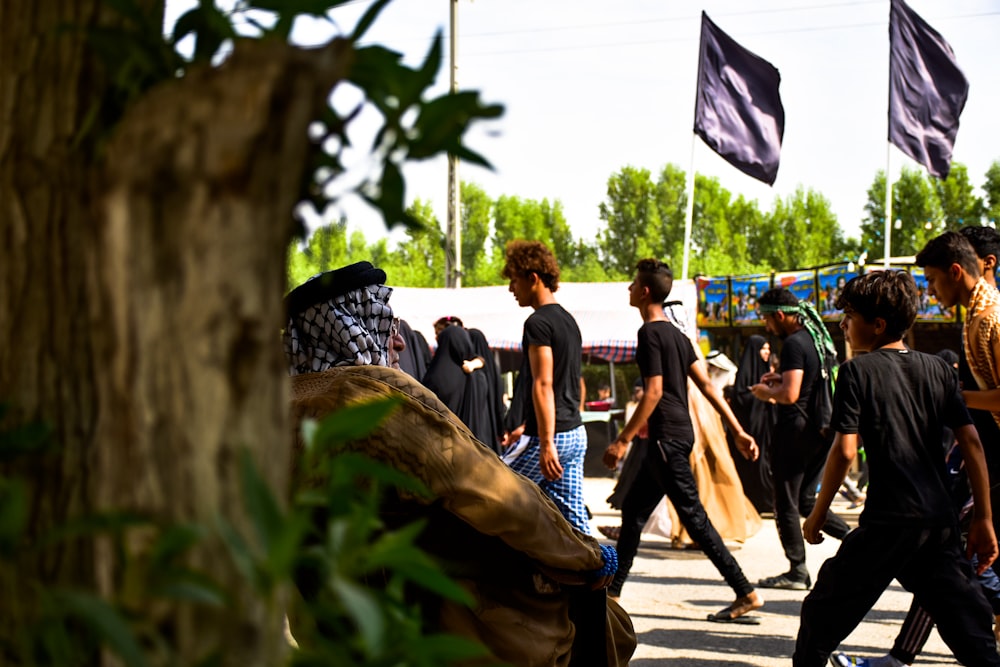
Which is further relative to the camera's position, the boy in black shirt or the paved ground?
the paved ground

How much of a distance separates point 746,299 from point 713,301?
2.64ft

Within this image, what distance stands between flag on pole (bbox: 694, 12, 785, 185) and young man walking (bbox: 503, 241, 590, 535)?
8196mm

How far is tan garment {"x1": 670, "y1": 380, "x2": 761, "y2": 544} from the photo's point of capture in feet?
29.5

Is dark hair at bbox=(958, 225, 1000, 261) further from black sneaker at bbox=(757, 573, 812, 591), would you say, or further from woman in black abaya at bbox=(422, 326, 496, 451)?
woman in black abaya at bbox=(422, 326, 496, 451)

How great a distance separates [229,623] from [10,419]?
31cm

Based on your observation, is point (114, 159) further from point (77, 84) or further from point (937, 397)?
point (937, 397)

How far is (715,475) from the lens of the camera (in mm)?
9062

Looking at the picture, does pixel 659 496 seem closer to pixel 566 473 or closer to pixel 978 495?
pixel 566 473

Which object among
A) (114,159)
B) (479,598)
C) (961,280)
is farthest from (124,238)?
(961,280)

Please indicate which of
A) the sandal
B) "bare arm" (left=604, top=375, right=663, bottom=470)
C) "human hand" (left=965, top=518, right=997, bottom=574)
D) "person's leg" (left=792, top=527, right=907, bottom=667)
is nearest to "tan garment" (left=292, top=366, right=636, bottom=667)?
"person's leg" (left=792, top=527, right=907, bottom=667)

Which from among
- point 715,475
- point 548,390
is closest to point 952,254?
point 548,390

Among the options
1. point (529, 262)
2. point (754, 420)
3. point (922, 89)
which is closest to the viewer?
point (529, 262)

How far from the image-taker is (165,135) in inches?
31.9

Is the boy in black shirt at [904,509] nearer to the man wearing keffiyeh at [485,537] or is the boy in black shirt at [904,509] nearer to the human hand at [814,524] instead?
the human hand at [814,524]
